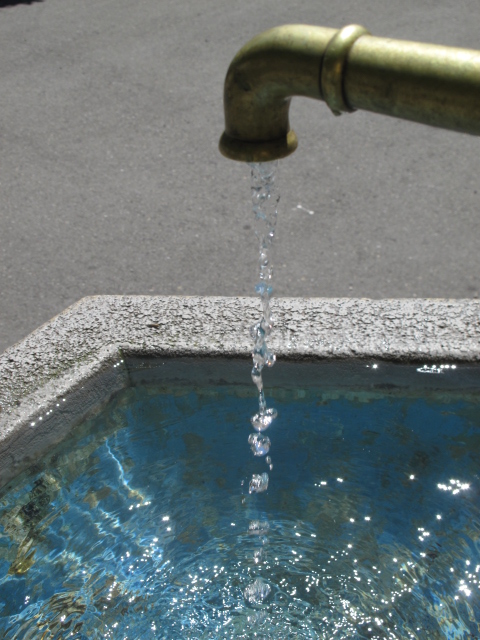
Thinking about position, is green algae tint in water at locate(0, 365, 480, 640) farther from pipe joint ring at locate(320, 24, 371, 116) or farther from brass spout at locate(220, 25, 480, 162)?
pipe joint ring at locate(320, 24, 371, 116)

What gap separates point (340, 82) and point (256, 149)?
223 mm

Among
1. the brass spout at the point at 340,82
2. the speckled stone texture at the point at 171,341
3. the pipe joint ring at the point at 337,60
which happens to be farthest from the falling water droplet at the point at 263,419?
the pipe joint ring at the point at 337,60

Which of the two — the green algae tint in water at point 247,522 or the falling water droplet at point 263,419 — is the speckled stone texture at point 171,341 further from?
the falling water droplet at point 263,419

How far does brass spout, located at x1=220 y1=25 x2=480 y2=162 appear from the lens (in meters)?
1.12

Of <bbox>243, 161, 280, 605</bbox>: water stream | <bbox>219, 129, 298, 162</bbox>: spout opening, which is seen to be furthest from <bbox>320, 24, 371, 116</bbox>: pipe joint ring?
<bbox>243, 161, 280, 605</bbox>: water stream

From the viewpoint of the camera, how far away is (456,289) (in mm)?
3479

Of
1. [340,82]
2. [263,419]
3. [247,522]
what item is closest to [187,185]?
[263,419]

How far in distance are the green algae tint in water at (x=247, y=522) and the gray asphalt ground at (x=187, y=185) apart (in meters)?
0.96

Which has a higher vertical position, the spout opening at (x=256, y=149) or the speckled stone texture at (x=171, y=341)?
the spout opening at (x=256, y=149)

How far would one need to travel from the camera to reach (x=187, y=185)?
14.1 ft

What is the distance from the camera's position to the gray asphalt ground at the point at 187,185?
359cm

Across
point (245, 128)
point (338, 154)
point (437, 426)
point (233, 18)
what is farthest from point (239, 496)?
point (233, 18)

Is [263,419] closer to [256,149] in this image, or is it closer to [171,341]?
[171,341]

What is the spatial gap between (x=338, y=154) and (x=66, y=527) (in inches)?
117
